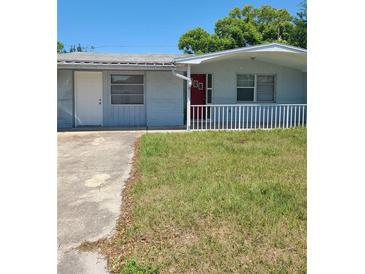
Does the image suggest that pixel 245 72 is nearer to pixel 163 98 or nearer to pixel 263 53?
pixel 263 53

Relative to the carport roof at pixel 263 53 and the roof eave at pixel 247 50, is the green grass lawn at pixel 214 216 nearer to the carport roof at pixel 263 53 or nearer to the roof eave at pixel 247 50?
the roof eave at pixel 247 50

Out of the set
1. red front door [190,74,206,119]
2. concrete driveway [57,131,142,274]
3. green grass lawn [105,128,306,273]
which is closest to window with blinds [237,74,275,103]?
red front door [190,74,206,119]

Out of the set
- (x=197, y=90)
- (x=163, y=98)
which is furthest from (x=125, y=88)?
(x=197, y=90)

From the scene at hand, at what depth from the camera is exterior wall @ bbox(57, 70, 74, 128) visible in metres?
13.5

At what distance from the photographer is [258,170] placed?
6688mm

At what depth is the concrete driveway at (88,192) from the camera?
11.3 ft

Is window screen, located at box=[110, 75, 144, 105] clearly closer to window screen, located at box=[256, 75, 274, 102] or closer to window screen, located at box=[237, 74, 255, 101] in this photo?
window screen, located at box=[237, 74, 255, 101]

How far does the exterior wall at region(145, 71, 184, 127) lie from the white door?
2118 millimetres

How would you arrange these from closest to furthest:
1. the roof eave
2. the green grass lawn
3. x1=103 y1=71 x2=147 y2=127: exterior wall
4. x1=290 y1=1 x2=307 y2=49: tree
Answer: the green grass lawn
the roof eave
x1=103 y1=71 x2=147 y2=127: exterior wall
x1=290 y1=1 x2=307 y2=49: tree

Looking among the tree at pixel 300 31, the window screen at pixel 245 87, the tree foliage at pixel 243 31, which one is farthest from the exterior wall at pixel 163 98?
the tree foliage at pixel 243 31

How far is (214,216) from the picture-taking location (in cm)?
430
